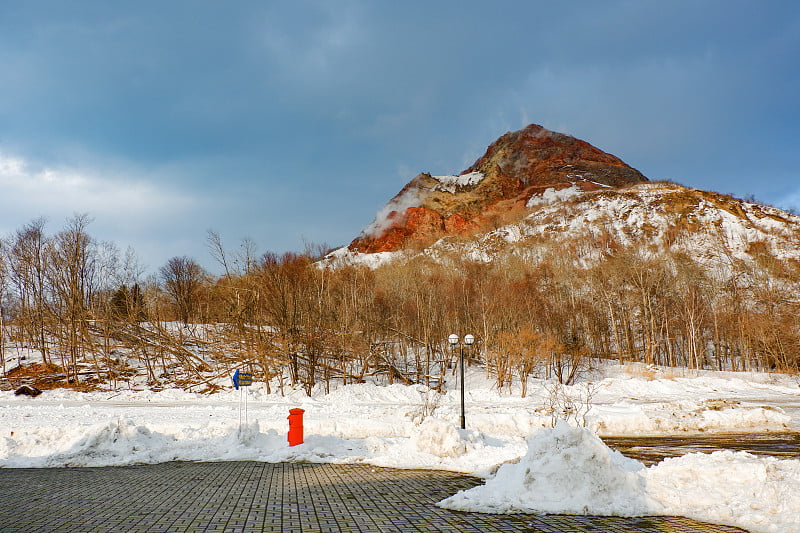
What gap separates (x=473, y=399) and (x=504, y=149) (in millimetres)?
172527

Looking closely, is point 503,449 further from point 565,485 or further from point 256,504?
point 256,504

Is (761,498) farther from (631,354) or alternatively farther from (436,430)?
(631,354)

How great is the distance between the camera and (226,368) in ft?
106

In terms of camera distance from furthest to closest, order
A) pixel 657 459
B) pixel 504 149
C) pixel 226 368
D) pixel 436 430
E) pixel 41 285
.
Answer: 1. pixel 504 149
2. pixel 41 285
3. pixel 226 368
4. pixel 657 459
5. pixel 436 430

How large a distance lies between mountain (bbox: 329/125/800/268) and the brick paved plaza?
43678 mm

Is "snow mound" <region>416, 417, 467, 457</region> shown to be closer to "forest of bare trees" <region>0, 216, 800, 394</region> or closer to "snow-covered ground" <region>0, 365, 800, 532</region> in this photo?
"snow-covered ground" <region>0, 365, 800, 532</region>

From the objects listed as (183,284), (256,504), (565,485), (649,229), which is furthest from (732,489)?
(649,229)

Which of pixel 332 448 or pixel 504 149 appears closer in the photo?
pixel 332 448

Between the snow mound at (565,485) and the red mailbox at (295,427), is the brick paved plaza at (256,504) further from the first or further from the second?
the red mailbox at (295,427)

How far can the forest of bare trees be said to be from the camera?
30.2 metres

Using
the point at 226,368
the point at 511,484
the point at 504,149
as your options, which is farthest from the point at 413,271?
the point at 504,149

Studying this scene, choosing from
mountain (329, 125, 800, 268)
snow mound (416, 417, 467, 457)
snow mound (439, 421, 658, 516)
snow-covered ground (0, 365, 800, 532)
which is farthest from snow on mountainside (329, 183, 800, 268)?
snow mound (439, 421, 658, 516)

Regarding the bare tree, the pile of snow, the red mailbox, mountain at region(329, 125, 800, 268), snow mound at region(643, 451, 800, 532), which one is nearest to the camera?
snow mound at region(643, 451, 800, 532)

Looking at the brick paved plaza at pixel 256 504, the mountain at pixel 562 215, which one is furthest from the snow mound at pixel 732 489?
the mountain at pixel 562 215
